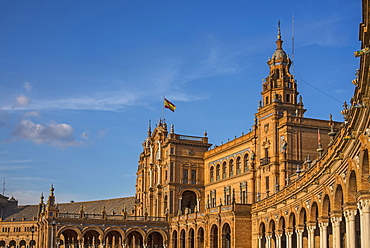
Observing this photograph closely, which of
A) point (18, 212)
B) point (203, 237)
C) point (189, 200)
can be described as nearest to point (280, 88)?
point (203, 237)

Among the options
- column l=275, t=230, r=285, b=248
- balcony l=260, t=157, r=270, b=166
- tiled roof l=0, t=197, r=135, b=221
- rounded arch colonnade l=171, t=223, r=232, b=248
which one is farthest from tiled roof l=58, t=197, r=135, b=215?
column l=275, t=230, r=285, b=248

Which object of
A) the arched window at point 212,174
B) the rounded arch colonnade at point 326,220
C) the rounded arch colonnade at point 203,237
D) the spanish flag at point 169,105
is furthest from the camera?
the spanish flag at point 169,105

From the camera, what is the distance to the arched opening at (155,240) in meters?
88.4

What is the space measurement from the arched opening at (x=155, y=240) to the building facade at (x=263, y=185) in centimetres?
21

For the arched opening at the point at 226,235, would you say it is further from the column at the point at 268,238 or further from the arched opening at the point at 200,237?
the column at the point at 268,238

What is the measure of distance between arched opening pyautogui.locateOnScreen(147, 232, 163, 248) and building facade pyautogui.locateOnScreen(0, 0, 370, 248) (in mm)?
211

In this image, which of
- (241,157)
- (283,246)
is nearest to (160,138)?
(241,157)

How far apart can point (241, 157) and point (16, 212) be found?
8909 cm

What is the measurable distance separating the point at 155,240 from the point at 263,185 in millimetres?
26829

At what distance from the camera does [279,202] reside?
52156 millimetres

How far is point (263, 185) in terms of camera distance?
70000mm

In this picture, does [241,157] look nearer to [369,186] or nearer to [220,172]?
[220,172]

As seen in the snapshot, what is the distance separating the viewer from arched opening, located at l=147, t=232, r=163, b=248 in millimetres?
88375

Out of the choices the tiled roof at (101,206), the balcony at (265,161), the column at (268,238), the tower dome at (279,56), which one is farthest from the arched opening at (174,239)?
the tiled roof at (101,206)
